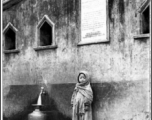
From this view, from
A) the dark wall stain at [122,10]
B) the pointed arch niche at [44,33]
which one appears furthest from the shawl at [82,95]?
the pointed arch niche at [44,33]

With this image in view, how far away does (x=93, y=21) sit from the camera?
13.6 m

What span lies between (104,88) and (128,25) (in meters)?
2.11

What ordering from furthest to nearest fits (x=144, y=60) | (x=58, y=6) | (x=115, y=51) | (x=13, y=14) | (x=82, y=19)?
1. (x=13, y=14)
2. (x=58, y=6)
3. (x=82, y=19)
4. (x=115, y=51)
5. (x=144, y=60)

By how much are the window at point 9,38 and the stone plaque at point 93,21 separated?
4.21 m

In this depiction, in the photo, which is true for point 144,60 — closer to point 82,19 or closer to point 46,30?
point 82,19

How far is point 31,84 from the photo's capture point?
15781 millimetres

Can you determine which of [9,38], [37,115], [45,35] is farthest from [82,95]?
[9,38]

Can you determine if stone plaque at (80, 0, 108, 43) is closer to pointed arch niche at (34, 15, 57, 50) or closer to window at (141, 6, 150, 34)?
window at (141, 6, 150, 34)

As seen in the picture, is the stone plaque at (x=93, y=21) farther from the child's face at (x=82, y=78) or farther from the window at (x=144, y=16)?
the window at (x=144, y=16)

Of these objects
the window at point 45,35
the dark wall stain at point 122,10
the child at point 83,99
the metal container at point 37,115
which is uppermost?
the dark wall stain at point 122,10

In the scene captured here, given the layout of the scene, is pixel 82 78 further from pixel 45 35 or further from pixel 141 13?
pixel 45 35

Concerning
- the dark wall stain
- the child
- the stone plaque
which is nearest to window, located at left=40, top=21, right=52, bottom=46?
the stone plaque

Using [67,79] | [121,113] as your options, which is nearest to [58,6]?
[67,79]

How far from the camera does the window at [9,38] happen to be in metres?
17.1
